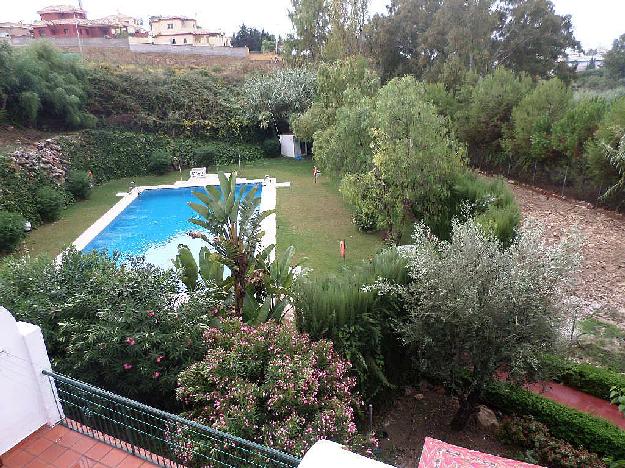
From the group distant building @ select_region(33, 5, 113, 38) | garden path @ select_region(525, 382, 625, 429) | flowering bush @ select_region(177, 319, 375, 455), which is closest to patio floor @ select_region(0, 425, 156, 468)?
flowering bush @ select_region(177, 319, 375, 455)

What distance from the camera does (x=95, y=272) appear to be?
24.6 feet

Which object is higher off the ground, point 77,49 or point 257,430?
point 77,49

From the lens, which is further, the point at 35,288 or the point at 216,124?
the point at 216,124

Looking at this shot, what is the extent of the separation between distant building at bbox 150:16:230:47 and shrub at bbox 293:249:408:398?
2603 inches

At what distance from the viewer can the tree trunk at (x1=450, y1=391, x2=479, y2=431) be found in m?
7.71

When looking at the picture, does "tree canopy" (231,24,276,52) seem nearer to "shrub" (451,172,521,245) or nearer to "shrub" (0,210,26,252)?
"shrub" (0,210,26,252)

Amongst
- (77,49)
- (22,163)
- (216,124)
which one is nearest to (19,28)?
(77,49)

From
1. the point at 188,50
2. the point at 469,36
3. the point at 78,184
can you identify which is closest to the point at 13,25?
the point at 188,50

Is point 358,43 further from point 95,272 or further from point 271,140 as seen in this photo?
point 95,272

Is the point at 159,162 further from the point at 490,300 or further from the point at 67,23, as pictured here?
the point at 67,23

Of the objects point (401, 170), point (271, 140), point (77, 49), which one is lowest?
point (271, 140)

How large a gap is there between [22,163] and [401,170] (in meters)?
17.1

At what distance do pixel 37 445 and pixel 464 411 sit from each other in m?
6.65

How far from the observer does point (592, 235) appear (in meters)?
15.4
